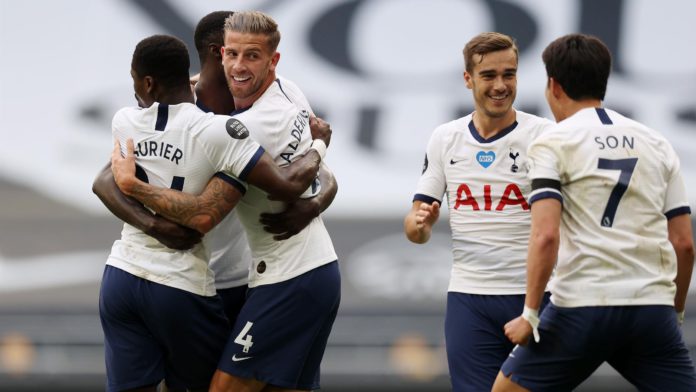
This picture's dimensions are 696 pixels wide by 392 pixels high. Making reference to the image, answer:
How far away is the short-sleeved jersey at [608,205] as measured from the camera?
4.15 metres

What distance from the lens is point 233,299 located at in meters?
5.11

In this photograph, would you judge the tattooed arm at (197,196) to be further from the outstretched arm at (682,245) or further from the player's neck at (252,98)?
the outstretched arm at (682,245)

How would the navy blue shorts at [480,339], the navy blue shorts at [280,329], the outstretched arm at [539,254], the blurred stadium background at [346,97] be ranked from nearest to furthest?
the outstretched arm at [539,254], the navy blue shorts at [280,329], the navy blue shorts at [480,339], the blurred stadium background at [346,97]

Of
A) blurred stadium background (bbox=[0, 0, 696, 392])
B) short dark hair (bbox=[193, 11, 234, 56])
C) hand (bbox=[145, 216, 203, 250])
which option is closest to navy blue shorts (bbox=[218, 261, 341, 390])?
hand (bbox=[145, 216, 203, 250])

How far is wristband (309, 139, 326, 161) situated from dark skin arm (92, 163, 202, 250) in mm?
587

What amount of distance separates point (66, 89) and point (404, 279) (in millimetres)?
3664

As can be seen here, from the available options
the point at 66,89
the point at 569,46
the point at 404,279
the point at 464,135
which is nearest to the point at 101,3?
the point at 66,89

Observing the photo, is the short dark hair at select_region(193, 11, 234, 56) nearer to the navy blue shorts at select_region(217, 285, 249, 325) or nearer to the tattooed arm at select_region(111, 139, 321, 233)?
the tattooed arm at select_region(111, 139, 321, 233)

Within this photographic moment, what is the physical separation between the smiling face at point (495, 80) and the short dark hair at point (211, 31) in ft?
3.44

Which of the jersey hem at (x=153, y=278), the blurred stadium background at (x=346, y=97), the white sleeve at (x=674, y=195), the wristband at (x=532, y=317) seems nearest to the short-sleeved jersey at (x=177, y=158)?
the jersey hem at (x=153, y=278)

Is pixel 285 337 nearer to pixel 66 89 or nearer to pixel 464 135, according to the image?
pixel 464 135

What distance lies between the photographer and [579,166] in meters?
4.16

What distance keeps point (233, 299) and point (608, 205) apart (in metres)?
1.71

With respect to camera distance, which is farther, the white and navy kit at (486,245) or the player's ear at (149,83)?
the white and navy kit at (486,245)
